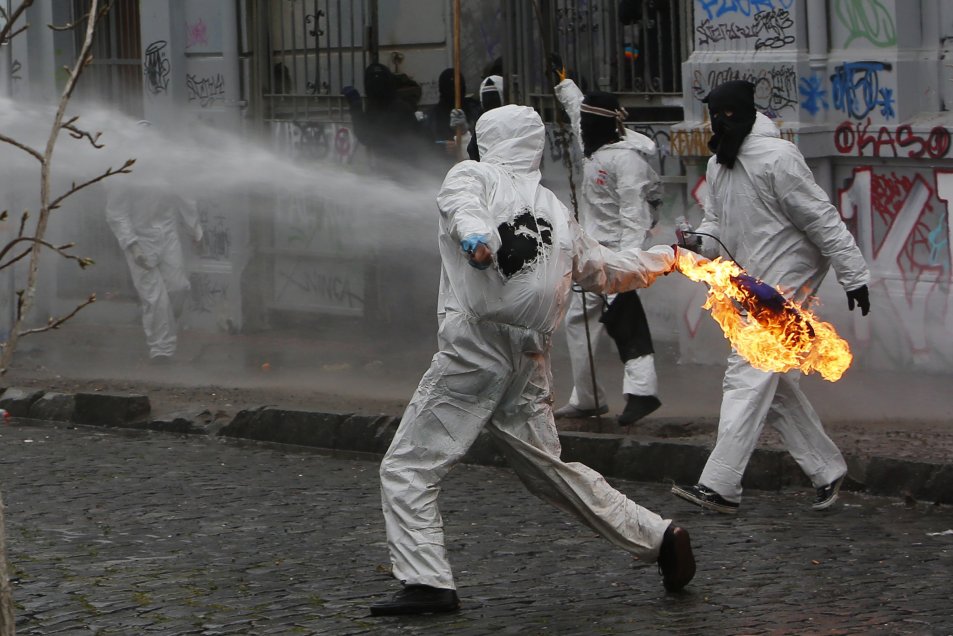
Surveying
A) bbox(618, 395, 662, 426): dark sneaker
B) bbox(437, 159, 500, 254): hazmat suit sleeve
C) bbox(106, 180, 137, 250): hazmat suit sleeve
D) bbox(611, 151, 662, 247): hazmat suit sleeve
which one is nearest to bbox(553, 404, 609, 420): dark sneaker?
bbox(618, 395, 662, 426): dark sneaker

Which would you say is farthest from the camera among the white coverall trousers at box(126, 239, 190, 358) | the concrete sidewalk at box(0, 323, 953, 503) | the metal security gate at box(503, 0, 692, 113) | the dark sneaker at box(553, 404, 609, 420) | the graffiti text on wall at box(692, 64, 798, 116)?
the white coverall trousers at box(126, 239, 190, 358)

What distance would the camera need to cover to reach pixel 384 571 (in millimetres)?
5926

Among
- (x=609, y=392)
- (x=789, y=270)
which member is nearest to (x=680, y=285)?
(x=609, y=392)

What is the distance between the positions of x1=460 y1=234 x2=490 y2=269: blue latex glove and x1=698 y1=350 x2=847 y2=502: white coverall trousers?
87.0 inches

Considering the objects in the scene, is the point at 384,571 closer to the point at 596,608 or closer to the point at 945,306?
the point at 596,608

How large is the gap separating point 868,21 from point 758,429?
165 inches

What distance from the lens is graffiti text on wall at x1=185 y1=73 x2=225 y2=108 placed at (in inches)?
572

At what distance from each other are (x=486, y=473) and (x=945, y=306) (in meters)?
3.36

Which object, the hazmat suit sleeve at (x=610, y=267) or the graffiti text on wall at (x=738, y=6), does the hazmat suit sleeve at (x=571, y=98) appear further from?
the hazmat suit sleeve at (x=610, y=267)

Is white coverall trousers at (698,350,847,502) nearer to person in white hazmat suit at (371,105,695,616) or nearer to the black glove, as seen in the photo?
the black glove

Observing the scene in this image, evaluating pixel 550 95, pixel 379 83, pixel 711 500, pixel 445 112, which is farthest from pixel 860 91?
pixel 379 83

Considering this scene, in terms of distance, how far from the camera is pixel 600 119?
8859 mm

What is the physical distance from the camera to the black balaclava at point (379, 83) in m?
13.4

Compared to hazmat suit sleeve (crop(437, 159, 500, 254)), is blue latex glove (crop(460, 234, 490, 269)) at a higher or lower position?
lower
